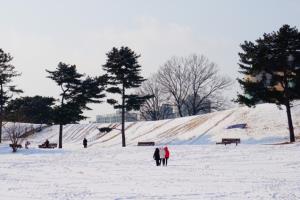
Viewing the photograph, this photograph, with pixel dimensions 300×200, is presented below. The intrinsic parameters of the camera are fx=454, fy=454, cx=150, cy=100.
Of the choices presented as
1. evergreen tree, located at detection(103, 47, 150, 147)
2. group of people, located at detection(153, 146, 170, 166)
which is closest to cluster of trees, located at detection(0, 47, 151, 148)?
evergreen tree, located at detection(103, 47, 150, 147)

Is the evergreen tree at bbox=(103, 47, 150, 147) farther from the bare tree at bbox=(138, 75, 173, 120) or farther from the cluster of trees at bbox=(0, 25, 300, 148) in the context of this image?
the bare tree at bbox=(138, 75, 173, 120)

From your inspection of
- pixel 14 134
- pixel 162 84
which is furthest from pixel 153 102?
pixel 14 134

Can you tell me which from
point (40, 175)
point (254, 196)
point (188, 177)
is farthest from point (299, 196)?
point (40, 175)

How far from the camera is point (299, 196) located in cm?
1291

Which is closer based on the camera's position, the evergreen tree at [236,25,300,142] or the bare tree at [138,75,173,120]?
the evergreen tree at [236,25,300,142]

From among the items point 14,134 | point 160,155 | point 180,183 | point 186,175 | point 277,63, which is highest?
point 277,63

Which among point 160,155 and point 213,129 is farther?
point 213,129

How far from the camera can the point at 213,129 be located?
4922 centimetres

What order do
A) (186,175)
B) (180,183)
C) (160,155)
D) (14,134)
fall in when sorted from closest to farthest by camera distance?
(180,183)
(186,175)
(160,155)
(14,134)

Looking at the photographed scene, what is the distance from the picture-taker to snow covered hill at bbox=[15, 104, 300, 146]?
43.5 meters

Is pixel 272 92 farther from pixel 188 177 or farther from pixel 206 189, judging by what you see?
pixel 206 189

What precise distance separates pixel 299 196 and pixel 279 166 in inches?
402

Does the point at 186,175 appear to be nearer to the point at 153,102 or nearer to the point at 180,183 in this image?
the point at 180,183

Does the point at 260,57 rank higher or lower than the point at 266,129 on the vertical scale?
higher
